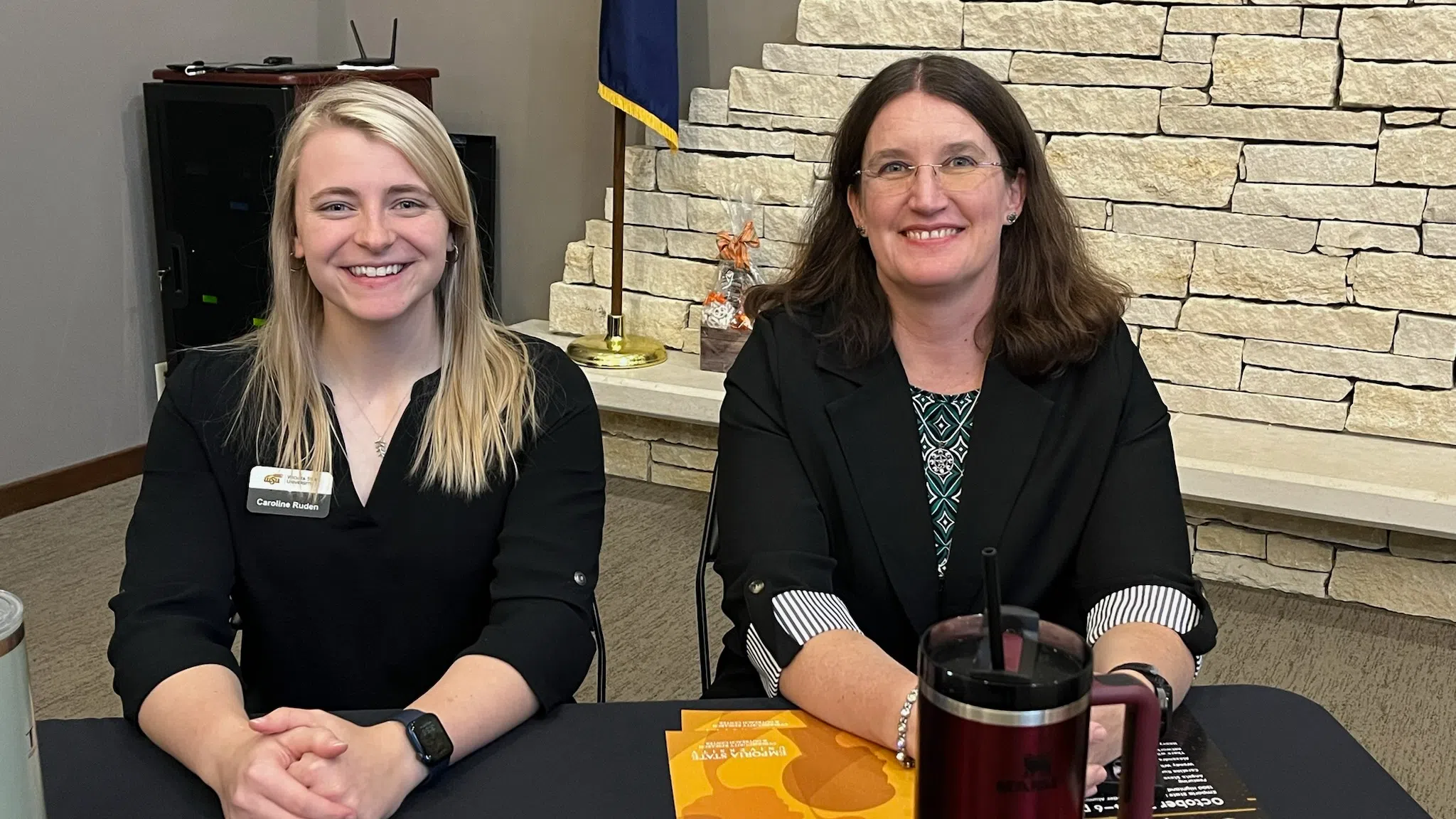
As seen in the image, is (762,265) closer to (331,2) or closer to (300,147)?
(331,2)

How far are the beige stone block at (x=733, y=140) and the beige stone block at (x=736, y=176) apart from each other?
0.07ft

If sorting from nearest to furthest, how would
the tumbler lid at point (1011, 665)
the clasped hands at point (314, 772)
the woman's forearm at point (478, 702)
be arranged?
the tumbler lid at point (1011, 665), the clasped hands at point (314, 772), the woman's forearm at point (478, 702)

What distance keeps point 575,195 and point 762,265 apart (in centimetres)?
75

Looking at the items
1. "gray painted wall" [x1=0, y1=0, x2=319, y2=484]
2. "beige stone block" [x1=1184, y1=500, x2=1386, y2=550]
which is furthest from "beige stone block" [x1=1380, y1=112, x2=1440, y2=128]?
"gray painted wall" [x1=0, y1=0, x2=319, y2=484]

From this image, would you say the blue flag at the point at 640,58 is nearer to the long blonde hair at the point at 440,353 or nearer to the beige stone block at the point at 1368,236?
the beige stone block at the point at 1368,236

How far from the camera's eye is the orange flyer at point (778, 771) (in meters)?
0.94

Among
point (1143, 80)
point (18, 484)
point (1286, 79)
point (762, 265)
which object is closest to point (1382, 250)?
point (1286, 79)

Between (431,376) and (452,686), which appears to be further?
(431,376)

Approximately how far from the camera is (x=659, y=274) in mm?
3900

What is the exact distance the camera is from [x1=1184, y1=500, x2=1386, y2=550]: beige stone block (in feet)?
9.84

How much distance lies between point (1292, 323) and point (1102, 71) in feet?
2.63

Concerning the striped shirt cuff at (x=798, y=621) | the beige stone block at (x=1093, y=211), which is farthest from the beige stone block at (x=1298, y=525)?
the striped shirt cuff at (x=798, y=621)

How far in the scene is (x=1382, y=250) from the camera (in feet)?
9.99

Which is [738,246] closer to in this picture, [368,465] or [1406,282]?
[1406,282]
